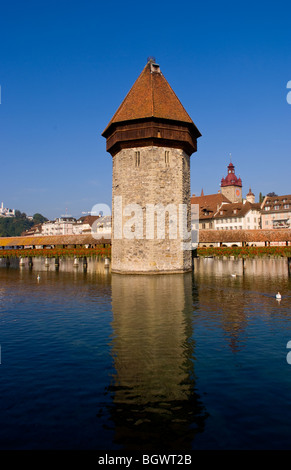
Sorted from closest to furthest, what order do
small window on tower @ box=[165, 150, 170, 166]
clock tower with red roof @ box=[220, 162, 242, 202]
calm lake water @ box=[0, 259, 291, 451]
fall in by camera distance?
calm lake water @ box=[0, 259, 291, 451]
small window on tower @ box=[165, 150, 170, 166]
clock tower with red roof @ box=[220, 162, 242, 202]

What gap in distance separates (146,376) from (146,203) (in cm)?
1961

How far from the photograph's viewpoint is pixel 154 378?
7.21 metres

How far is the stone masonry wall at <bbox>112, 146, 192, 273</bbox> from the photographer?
26.2m

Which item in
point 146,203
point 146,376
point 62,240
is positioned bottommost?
point 146,376

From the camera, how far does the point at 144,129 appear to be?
85.1ft

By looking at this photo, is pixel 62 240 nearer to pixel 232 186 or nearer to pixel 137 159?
pixel 137 159

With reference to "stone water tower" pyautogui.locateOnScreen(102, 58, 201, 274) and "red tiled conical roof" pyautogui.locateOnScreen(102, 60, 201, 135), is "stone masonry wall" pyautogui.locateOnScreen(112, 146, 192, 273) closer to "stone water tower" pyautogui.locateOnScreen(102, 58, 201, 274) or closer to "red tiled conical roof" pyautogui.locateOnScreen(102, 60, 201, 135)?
"stone water tower" pyautogui.locateOnScreen(102, 58, 201, 274)

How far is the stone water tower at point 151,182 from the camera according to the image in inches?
1030

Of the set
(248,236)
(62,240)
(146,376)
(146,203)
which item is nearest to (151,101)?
(146,203)

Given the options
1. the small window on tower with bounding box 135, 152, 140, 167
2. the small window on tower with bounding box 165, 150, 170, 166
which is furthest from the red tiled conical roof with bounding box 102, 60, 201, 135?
the small window on tower with bounding box 135, 152, 140, 167

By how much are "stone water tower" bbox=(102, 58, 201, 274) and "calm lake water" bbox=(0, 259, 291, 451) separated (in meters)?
11.6
